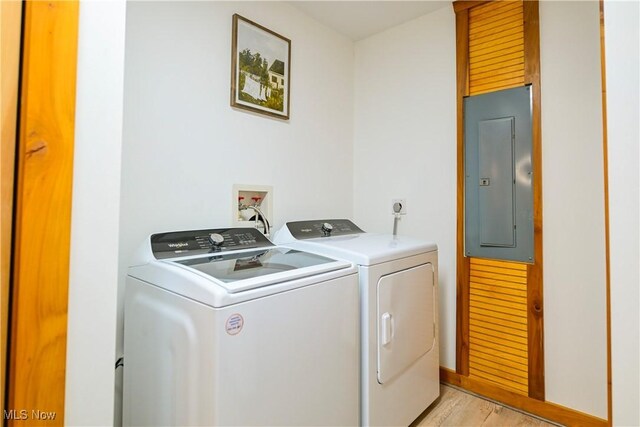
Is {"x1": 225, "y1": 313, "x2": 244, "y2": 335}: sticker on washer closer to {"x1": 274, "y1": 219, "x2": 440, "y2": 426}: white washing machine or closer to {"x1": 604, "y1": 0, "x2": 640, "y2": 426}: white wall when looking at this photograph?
{"x1": 274, "y1": 219, "x2": 440, "y2": 426}: white washing machine

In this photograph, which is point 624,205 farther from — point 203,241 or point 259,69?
point 259,69

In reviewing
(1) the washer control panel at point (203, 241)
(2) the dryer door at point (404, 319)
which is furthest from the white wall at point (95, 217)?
(2) the dryer door at point (404, 319)

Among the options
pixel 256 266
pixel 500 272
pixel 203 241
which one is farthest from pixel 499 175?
pixel 203 241

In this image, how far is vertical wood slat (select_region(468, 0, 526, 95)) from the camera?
6.07ft

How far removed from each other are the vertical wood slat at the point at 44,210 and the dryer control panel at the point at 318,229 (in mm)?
1159

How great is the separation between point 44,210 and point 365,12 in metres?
2.23

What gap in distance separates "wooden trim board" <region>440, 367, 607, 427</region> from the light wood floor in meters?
0.04

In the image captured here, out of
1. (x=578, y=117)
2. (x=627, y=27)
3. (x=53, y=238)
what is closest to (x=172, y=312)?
(x=53, y=238)

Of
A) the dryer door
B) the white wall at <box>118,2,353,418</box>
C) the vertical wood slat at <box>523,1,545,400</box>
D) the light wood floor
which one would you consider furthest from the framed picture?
the light wood floor

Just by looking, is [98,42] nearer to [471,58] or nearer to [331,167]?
[331,167]

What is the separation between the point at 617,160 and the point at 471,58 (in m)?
1.42

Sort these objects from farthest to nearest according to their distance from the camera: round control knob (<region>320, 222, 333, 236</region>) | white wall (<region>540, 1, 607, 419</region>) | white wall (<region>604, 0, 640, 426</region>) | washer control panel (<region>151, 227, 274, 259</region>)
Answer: round control knob (<region>320, 222, 333, 236</region>) → white wall (<region>540, 1, 607, 419</region>) → washer control panel (<region>151, 227, 274, 259</region>) → white wall (<region>604, 0, 640, 426</region>)

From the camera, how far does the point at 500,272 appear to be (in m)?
1.89

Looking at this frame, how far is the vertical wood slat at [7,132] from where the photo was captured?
0.63 metres
